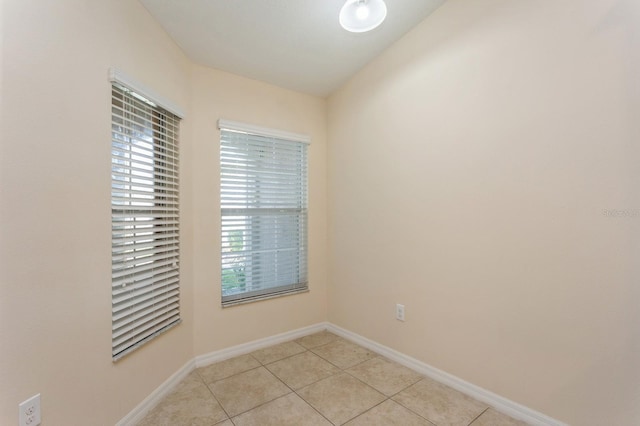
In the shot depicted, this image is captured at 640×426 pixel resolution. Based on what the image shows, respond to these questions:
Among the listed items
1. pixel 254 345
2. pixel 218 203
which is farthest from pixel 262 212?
pixel 254 345

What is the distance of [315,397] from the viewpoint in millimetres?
1896

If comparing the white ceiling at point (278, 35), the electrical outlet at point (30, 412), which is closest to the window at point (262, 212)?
the white ceiling at point (278, 35)

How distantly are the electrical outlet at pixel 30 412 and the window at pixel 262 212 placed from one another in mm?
1359

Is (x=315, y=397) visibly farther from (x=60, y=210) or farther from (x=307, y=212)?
(x=60, y=210)

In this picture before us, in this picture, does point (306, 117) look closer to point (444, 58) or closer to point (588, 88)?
point (444, 58)

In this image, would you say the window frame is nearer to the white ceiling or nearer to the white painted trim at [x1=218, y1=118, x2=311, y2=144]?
the white painted trim at [x1=218, y1=118, x2=311, y2=144]

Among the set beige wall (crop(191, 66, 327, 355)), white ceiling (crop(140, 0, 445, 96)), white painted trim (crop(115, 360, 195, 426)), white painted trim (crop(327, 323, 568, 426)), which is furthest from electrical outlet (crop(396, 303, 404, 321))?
white ceiling (crop(140, 0, 445, 96))

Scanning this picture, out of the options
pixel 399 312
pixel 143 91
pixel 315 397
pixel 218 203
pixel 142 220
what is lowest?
pixel 315 397

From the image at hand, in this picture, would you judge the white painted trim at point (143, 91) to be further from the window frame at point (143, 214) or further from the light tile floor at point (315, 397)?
the light tile floor at point (315, 397)

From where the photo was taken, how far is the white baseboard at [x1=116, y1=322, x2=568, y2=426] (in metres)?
1.61

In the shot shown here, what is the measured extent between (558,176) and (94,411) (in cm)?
257

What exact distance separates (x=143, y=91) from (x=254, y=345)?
2129 mm

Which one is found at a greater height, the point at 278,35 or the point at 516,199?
the point at 278,35

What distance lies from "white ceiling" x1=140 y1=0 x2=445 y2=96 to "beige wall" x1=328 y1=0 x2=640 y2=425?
0.20 metres
